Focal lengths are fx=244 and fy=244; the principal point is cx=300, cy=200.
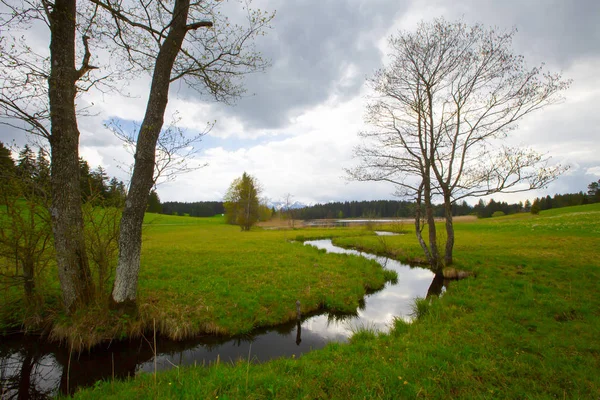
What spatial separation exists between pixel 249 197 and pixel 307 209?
257ft

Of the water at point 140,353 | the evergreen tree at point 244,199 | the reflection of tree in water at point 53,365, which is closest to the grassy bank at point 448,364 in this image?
the water at point 140,353

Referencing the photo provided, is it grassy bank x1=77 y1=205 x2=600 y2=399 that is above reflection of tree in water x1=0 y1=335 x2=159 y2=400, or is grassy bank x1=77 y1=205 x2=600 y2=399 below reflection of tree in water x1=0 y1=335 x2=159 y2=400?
above

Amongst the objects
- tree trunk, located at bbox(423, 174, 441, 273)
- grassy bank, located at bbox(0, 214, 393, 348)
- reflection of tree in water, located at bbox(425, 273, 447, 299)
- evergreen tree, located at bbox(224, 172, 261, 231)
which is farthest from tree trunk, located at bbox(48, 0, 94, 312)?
evergreen tree, located at bbox(224, 172, 261, 231)

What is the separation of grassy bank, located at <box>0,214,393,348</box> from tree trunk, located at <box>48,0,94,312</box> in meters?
1.61

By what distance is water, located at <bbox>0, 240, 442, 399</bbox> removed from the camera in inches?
202

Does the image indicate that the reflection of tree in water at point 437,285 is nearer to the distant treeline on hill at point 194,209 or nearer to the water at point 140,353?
the water at point 140,353

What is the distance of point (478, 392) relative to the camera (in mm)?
3775

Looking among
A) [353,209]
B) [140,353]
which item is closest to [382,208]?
[353,209]

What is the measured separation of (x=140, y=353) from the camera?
6.10 meters

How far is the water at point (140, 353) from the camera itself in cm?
514

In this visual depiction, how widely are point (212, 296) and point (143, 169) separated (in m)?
5.08

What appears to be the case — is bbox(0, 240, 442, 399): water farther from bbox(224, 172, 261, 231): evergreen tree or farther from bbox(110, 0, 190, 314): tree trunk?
bbox(224, 172, 261, 231): evergreen tree

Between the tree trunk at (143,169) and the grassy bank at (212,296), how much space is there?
2.77 ft

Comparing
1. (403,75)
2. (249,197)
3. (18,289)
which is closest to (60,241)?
(18,289)
